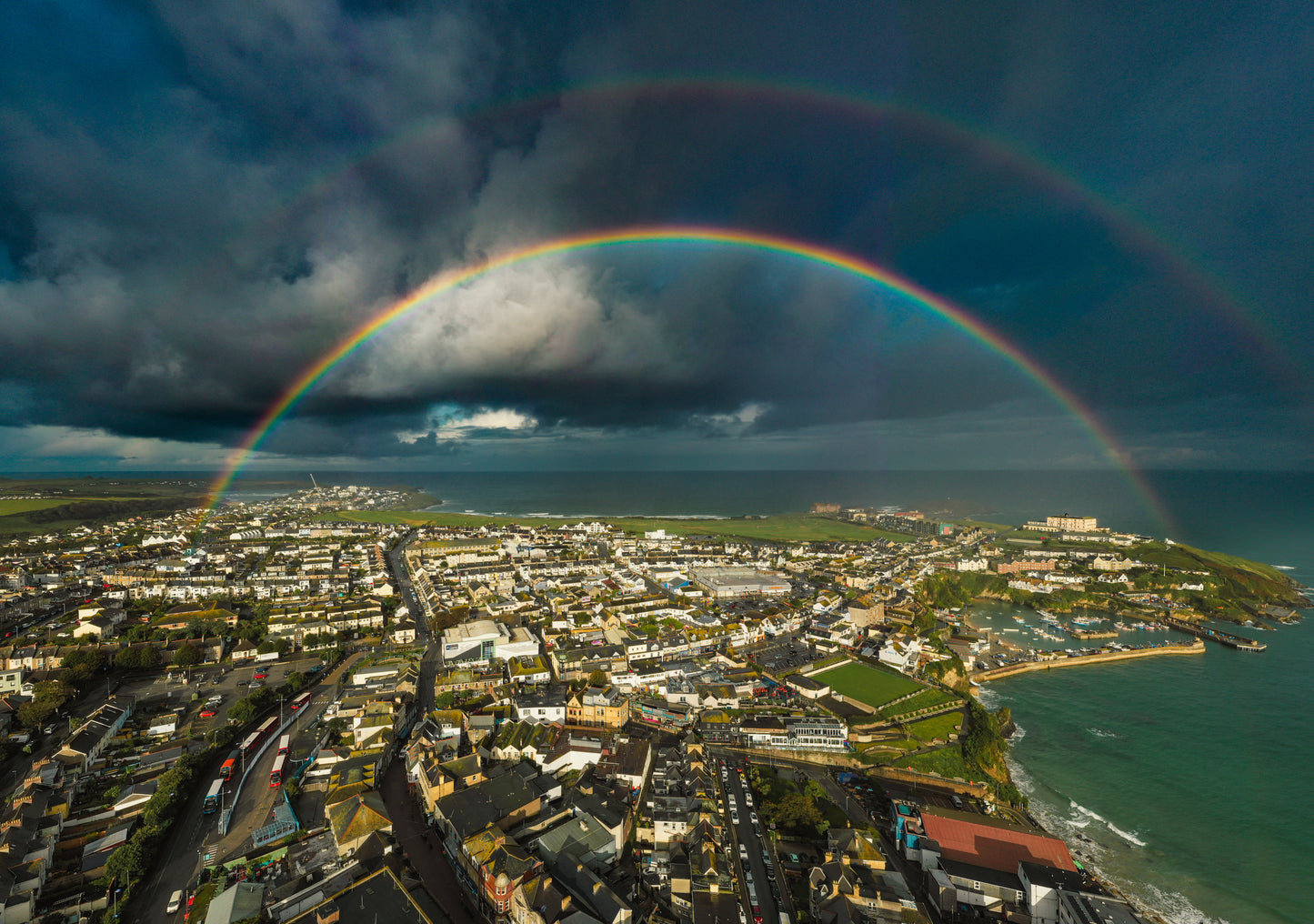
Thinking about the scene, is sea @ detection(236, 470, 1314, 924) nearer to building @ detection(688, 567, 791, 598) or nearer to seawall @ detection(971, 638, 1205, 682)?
seawall @ detection(971, 638, 1205, 682)

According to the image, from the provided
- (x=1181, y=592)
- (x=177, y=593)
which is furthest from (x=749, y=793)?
(x=1181, y=592)

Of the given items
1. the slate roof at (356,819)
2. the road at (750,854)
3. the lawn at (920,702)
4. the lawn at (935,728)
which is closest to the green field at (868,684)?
the lawn at (920,702)

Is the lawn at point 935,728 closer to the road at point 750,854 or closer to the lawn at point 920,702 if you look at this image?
the lawn at point 920,702

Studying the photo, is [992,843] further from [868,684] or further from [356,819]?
[356,819]

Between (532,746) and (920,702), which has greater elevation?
(532,746)

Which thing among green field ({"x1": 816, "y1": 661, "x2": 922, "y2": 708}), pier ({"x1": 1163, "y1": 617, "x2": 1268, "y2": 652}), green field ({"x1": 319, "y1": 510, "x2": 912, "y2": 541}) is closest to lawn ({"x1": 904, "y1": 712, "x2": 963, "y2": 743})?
green field ({"x1": 816, "y1": 661, "x2": 922, "y2": 708})

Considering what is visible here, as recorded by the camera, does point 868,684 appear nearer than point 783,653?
Yes

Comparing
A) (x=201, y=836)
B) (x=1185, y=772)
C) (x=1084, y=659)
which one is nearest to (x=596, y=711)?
(x=201, y=836)
